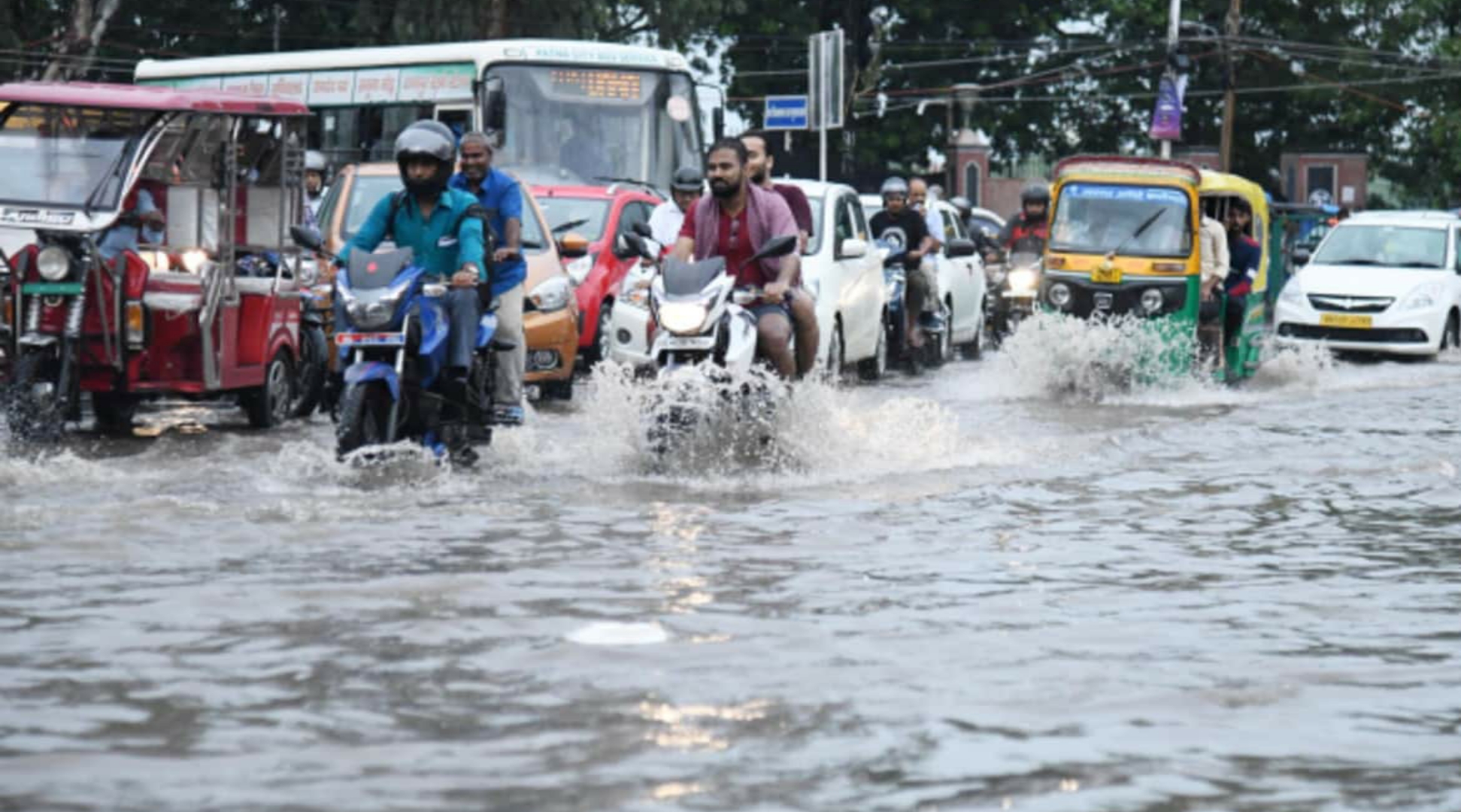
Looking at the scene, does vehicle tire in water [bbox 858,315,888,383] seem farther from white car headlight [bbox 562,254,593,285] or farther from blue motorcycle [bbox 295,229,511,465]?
blue motorcycle [bbox 295,229,511,465]

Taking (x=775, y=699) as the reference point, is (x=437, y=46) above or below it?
above

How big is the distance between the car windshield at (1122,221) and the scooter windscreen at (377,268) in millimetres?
10360

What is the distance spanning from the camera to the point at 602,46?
997 inches

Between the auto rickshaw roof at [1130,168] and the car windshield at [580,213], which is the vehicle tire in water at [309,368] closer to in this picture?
the car windshield at [580,213]

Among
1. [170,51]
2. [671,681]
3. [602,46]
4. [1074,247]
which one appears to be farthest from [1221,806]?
[170,51]

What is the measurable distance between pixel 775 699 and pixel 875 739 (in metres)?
0.51

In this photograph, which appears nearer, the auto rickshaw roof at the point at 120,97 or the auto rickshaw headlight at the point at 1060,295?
the auto rickshaw roof at the point at 120,97

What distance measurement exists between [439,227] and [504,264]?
0.65 metres

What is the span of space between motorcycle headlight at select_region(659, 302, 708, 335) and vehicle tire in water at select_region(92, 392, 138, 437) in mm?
4214

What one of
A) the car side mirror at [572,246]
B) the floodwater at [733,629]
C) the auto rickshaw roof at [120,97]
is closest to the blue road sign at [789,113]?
the car side mirror at [572,246]

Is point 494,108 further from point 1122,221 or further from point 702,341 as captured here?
point 702,341

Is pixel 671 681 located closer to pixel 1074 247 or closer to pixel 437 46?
pixel 1074 247

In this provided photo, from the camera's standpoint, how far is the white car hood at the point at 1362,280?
27406 mm

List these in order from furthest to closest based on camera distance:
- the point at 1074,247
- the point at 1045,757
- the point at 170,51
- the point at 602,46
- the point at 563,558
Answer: the point at 170,51 < the point at 602,46 < the point at 1074,247 < the point at 563,558 < the point at 1045,757
